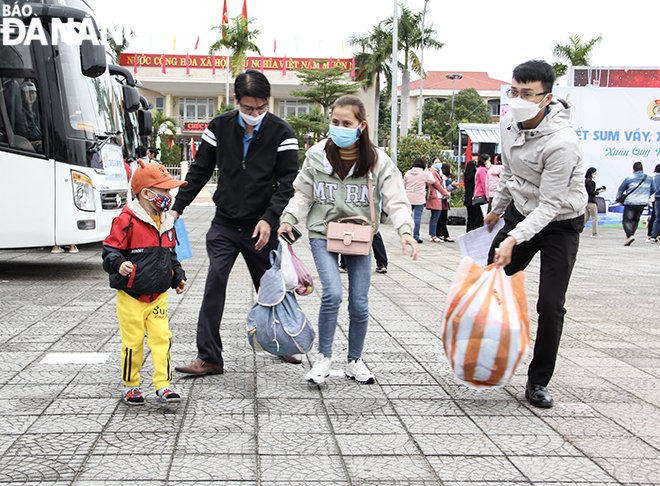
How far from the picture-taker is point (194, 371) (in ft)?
17.4

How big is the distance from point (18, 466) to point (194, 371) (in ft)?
5.67

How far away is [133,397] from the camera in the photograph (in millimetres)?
4625

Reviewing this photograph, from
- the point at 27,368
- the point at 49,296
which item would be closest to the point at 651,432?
the point at 27,368

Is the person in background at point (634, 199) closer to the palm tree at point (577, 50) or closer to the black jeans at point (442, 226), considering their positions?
the black jeans at point (442, 226)

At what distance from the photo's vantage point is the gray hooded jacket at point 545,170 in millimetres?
4672

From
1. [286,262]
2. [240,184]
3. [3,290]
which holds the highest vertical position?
[240,184]

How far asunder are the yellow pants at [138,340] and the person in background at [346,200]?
3.16ft

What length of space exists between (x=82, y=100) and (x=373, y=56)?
1783 inches

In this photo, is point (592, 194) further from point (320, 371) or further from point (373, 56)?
point (373, 56)

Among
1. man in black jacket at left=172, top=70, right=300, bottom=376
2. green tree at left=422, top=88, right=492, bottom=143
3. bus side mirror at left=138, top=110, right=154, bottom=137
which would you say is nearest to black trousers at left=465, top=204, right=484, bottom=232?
bus side mirror at left=138, top=110, right=154, bottom=137

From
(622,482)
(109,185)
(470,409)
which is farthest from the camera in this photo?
(109,185)

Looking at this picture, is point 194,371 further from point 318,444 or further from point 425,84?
point 425,84

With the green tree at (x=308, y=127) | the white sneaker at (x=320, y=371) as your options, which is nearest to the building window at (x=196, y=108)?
the green tree at (x=308, y=127)

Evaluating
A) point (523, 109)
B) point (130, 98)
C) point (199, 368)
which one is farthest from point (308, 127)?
point (523, 109)
